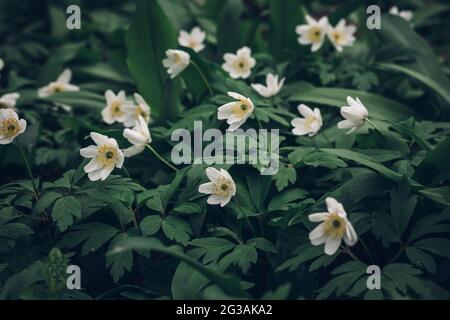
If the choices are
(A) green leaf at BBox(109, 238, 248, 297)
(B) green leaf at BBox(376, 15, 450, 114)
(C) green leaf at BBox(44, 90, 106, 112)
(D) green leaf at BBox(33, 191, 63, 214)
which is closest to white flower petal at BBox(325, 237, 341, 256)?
(A) green leaf at BBox(109, 238, 248, 297)

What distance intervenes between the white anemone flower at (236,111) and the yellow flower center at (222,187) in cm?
23

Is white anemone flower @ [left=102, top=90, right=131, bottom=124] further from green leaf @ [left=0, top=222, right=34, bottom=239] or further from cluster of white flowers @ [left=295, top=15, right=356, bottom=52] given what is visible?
cluster of white flowers @ [left=295, top=15, right=356, bottom=52]

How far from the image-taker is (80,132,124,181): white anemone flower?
6.58 feet

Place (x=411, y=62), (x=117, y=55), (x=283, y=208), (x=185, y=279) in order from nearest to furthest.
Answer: (x=185, y=279) < (x=283, y=208) < (x=411, y=62) < (x=117, y=55)

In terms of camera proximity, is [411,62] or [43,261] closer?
[43,261]

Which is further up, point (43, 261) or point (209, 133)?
point (209, 133)

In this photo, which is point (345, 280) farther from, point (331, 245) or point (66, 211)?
point (66, 211)

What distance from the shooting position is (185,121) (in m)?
2.32

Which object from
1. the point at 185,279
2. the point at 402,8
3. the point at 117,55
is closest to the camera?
the point at 185,279

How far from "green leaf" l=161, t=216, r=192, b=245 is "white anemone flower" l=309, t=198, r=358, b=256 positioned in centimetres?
40

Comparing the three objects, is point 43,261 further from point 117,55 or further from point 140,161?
point 117,55

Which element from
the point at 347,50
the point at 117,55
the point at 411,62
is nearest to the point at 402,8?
the point at 347,50

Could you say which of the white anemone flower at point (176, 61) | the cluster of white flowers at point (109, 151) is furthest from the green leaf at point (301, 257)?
the white anemone flower at point (176, 61)

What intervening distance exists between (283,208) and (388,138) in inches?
21.5
